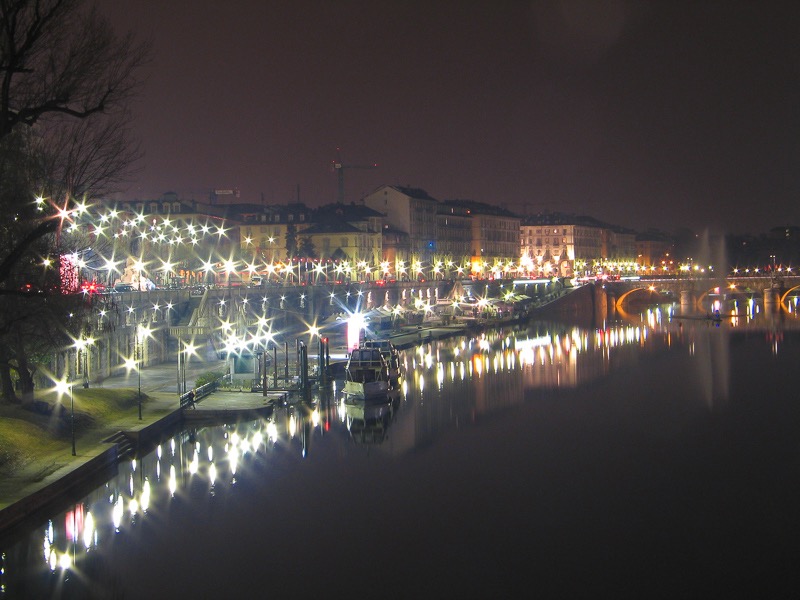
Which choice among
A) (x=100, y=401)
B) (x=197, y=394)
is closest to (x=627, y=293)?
(x=197, y=394)

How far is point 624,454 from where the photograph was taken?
28.3 meters

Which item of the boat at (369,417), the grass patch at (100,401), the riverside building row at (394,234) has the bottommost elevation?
the boat at (369,417)

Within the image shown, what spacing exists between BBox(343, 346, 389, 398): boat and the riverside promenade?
2862mm

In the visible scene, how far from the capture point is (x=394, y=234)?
112 m

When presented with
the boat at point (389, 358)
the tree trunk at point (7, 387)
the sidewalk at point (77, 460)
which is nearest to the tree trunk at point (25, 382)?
the tree trunk at point (7, 387)

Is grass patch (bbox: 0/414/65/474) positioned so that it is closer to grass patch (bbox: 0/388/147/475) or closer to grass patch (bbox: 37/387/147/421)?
grass patch (bbox: 0/388/147/475)

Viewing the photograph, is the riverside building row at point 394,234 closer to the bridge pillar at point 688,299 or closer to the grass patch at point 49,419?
the bridge pillar at point 688,299

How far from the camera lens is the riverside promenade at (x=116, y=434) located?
63.2 ft

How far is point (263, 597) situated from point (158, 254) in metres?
64.1

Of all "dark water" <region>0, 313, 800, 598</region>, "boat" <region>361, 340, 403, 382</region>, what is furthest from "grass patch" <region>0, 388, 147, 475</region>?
"boat" <region>361, 340, 403, 382</region>

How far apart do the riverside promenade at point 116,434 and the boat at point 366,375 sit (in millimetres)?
2862

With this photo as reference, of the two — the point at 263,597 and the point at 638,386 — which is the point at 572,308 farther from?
the point at 263,597

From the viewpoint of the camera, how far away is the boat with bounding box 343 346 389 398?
36.1m

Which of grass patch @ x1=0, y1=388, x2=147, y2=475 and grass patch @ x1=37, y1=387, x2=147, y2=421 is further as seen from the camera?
grass patch @ x1=37, y1=387, x2=147, y2=421
